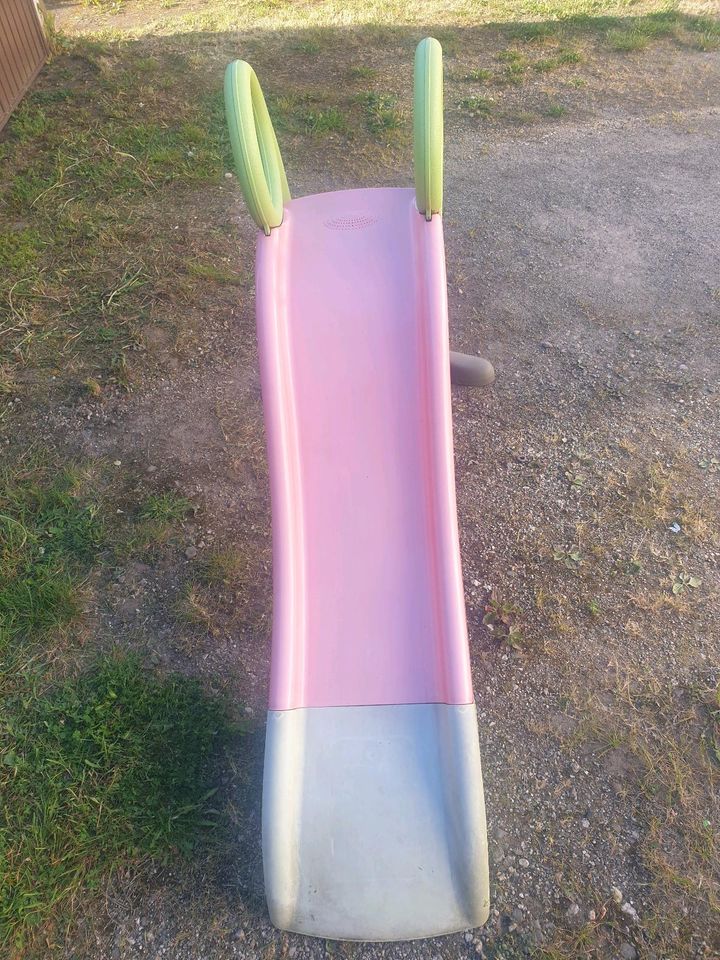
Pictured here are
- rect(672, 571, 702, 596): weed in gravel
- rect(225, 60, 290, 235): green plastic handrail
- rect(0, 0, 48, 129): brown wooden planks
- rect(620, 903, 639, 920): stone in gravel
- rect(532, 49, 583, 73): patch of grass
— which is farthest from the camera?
rect(532, 49, 583, 73): patch of grass

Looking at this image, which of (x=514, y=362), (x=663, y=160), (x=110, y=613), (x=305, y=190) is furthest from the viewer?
(x=663, y=160)

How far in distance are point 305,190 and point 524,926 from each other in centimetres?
389

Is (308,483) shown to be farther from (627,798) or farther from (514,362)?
(514,362)

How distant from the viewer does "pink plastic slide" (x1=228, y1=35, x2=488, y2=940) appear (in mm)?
1751

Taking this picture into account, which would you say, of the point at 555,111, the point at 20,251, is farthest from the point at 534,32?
the point at 20,251

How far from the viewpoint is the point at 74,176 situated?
4367 millimetres

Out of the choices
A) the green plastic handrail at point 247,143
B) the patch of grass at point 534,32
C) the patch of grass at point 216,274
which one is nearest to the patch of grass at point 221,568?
the green plastic handrail at point 247,143

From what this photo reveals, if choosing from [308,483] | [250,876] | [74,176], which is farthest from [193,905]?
[74,176]

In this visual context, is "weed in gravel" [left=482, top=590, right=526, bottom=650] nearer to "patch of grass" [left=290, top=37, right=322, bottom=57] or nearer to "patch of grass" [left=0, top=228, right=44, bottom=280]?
"patch of grass" [left=0, top=228, right=44, bottom=280]

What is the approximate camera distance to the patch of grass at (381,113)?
15.5 feet

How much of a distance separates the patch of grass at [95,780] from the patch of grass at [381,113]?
392 centimetres

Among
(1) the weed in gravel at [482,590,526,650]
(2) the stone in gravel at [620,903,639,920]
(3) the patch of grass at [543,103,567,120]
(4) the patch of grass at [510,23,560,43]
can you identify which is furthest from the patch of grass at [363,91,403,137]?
(2) the stone in gravel at [620,903,639,920]

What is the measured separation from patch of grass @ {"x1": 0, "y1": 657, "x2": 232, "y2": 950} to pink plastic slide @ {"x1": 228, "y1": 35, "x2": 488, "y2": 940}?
39 cm

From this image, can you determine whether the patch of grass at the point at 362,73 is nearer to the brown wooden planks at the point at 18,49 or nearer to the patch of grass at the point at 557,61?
the patch of grass at the point at 557,61
